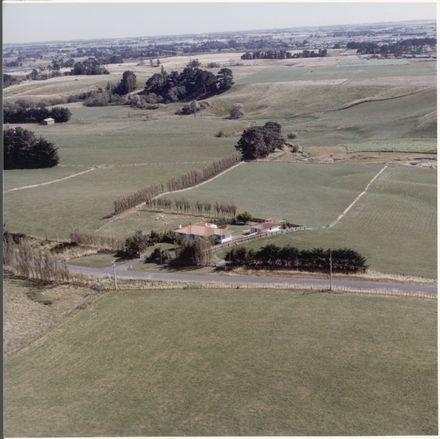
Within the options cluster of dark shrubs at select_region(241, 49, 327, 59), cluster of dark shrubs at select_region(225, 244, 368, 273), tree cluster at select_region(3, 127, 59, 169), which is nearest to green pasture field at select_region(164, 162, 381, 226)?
cluster of dark shrubs at select_region(225, 244, 368, 273)

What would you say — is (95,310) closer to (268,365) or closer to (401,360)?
(268,365)

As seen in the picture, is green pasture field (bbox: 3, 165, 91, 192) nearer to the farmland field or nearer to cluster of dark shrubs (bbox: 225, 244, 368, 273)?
the farmland field

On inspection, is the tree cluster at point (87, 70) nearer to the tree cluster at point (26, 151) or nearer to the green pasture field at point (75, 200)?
the tree cluster at point (26, 151)

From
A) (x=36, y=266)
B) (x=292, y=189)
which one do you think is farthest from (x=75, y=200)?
(x=36, y=266)

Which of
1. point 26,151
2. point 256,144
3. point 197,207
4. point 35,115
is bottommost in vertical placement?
point 197,207

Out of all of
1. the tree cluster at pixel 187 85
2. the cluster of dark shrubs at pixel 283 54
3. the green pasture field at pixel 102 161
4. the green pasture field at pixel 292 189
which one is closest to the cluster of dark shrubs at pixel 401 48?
the cluster of dark shrubs at pixel 283 54

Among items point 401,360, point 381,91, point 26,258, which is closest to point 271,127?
point 381,91

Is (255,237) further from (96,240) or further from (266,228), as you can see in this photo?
(96,240)
